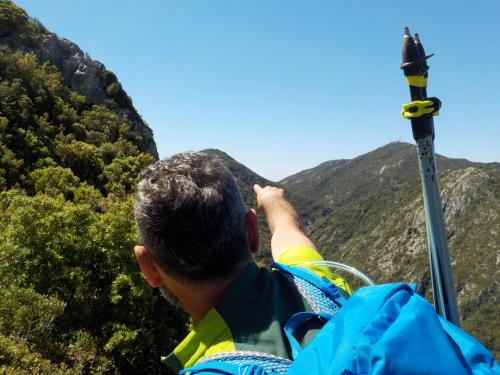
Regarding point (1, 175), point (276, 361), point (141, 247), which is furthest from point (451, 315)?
point (1, 175)

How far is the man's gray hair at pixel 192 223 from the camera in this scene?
5.36 ft

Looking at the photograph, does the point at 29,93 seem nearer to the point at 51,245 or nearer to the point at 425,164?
the point at 51,245

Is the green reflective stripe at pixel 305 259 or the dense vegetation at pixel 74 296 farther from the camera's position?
the dense vegetation at pixel 74 296

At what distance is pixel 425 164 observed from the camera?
7.13ft

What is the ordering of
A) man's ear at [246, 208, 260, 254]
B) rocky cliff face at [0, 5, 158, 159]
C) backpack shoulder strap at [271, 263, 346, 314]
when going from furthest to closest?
rocky cliff face at [0, 5, 158, 159]
man's ear at [246, 208, 260, 254]
backpack shoulder strap at [271, 263, 346, 314]

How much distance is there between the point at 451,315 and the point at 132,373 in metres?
15.8

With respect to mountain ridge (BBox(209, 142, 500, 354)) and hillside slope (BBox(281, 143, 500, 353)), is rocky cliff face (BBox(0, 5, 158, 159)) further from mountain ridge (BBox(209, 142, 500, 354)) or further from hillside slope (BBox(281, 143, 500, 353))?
hillside slope (BBox(281, 143, 500, 353))

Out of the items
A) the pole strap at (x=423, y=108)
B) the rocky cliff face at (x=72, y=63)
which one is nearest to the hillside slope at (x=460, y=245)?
the rocky cliff face at (x=72, y=63)

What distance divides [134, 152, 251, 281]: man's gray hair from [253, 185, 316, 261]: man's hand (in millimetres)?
1084

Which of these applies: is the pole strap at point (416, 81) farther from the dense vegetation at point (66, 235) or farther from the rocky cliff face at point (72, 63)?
the rocky cliff face at point (72, 63)

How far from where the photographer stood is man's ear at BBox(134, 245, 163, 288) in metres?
1.73

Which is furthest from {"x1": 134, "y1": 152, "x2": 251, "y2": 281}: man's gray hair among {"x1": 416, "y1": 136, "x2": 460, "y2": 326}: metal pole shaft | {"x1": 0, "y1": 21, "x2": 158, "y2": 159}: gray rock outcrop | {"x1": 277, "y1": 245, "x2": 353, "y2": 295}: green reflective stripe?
{"x1": 0, "y1": 21, "x2": 158, "y2": 159}: gray rock outcrop

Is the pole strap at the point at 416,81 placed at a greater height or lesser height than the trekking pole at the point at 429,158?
greater

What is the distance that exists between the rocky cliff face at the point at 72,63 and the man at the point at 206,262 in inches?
1870
